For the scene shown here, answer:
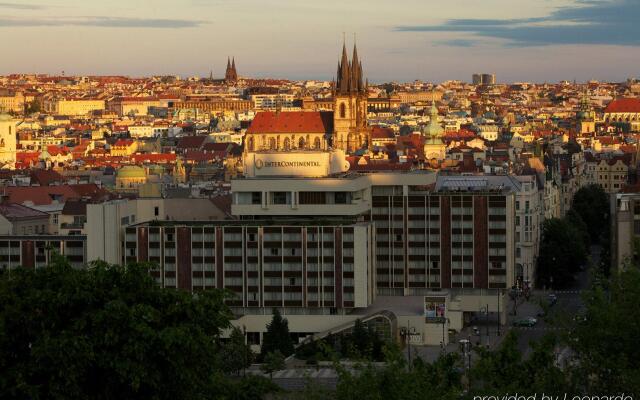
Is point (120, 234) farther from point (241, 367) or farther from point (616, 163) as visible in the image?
point (616, 163)

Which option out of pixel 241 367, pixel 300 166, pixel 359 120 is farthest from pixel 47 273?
pixel 359 120

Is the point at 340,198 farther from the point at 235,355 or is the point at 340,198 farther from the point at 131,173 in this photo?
the point at 131,173

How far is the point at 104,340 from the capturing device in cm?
3972

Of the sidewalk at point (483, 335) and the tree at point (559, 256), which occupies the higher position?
the tree at point (559, 256)

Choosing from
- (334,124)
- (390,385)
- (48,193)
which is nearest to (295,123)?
(334,124)

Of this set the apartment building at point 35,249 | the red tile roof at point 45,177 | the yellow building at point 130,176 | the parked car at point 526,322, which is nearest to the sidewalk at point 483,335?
the parked car at point 526,322

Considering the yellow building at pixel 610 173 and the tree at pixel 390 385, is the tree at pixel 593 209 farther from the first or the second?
the tree at pixel 390 385

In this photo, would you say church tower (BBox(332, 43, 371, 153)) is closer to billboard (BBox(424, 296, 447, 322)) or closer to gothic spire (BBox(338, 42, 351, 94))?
gothic spire (BBox(338, 42, 351, 94))

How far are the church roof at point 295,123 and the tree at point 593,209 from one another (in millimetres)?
63083

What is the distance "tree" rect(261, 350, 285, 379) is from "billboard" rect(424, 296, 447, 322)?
29.4 feet

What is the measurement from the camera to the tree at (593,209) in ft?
398

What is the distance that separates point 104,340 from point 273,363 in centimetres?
2216

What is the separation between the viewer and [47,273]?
42531 mm

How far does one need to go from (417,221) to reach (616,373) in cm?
4176
